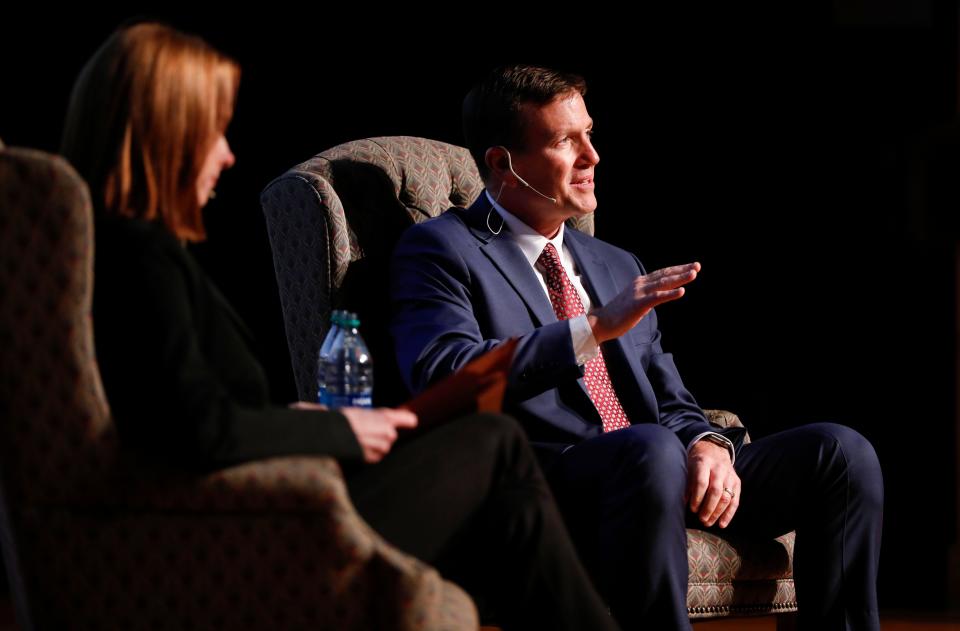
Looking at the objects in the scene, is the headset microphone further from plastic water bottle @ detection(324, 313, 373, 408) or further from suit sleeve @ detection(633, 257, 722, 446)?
plastic water bottle @ detection(324, 313, 373, 408)

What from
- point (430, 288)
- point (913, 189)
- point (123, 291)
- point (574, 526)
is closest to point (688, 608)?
point (574, 526)

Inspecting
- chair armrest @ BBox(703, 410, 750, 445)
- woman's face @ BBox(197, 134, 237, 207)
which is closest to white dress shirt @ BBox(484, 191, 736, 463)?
chair armrest @ BBox(703, 410, 750, 445)

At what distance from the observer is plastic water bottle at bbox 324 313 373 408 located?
199cm

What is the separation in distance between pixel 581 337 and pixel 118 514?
2.87 ft

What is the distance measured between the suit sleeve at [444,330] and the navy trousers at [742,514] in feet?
0.45

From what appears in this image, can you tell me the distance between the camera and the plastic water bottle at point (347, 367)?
1.99 meters

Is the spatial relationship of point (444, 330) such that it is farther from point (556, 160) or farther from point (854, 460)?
point (854, 460)

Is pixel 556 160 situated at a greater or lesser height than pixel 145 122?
lesser

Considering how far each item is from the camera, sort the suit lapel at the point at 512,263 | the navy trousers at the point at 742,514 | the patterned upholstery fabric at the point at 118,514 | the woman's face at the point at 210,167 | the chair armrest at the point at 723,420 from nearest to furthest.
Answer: the patterned upholstery fabric at the point at 118,514
the woman's face at the point at 210,167
the navy trousers at the point at 742,514
the suit lapel at the point at 512,263
the chair armrest at the point at 723,420

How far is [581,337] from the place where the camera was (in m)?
1.91

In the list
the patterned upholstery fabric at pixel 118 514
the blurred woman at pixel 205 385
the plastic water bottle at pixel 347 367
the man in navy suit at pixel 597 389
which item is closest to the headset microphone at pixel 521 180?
the man in navy suit at pixel 597 389

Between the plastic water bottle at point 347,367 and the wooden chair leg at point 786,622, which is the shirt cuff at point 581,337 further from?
the wooden chair leg at point 786,622

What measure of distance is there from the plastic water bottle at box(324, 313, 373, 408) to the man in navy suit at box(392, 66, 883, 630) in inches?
2.8

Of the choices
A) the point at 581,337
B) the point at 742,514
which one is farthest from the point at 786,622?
the point at 581,337
